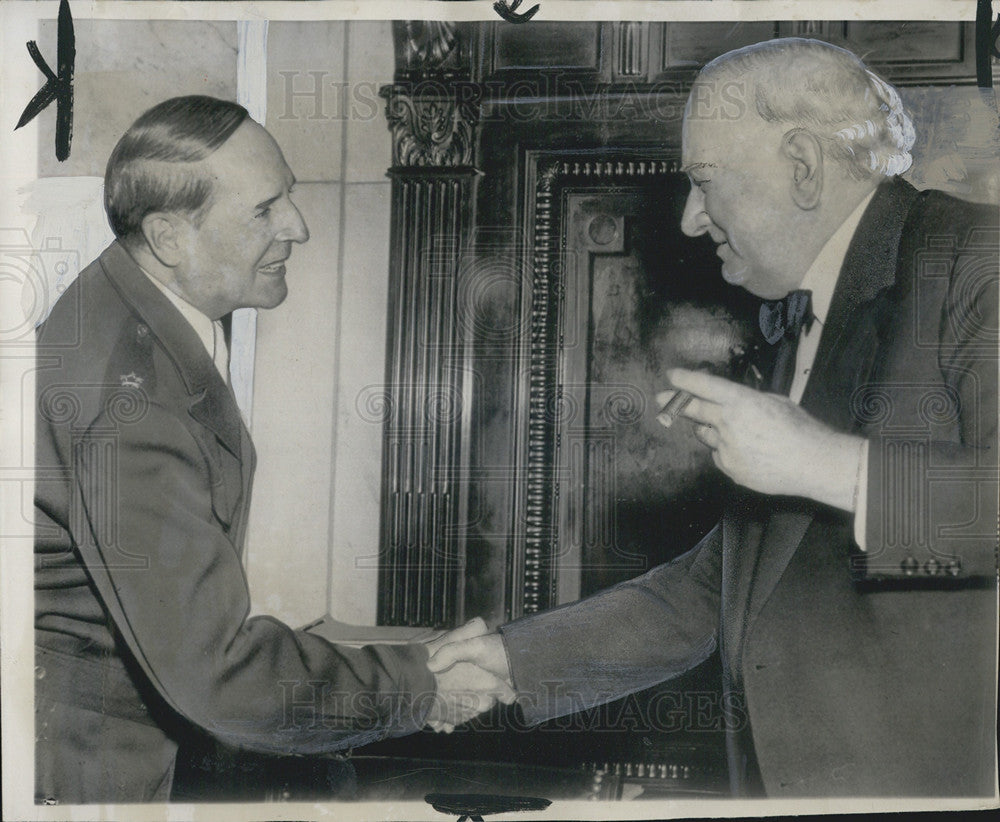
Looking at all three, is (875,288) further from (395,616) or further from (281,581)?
(281,581)

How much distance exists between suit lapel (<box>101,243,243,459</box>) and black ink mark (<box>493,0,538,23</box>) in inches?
44.9

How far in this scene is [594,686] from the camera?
2.59 meters

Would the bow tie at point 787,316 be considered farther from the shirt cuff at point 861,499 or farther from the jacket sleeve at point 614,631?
the jacket sleeve at point 614,631

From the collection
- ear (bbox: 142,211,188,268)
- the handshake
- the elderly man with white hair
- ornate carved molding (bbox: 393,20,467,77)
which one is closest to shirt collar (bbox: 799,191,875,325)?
the elderly man with white hair

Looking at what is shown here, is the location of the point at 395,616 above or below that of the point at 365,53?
below

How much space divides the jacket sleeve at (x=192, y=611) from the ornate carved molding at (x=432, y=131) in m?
0.91

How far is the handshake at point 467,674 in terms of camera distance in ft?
8.43

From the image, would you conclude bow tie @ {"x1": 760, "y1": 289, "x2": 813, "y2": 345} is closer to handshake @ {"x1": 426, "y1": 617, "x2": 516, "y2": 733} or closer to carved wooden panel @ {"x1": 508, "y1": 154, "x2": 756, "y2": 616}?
carved wooden panel @ {"x1": 508, "y1": 154, "x2": 756, "y2": 616}

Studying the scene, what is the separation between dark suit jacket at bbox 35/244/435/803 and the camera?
249 cm

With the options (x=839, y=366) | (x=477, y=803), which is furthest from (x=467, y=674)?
(x=839, y=366)

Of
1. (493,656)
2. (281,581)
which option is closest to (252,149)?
(281,581)

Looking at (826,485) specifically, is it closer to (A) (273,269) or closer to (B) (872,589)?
(B) (872,589)

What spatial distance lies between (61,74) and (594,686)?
2.10 meters

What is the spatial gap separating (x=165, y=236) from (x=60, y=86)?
50cm
